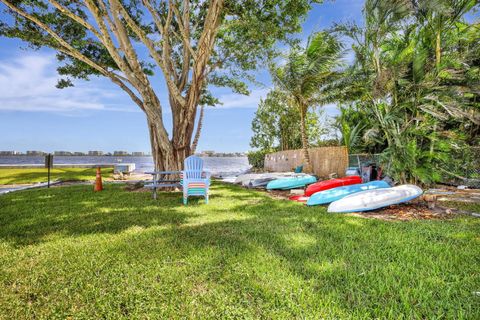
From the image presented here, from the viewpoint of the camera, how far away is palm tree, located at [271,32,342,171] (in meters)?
11.8

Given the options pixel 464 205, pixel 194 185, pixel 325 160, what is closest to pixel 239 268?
pixel 194 185

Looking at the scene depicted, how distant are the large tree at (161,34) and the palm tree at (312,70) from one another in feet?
7.76

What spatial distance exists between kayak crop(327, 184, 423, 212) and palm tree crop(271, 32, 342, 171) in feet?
24.8

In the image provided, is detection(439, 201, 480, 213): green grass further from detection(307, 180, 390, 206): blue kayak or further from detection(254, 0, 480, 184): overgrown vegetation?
detection(307, 180, 390, 206): blue kayak

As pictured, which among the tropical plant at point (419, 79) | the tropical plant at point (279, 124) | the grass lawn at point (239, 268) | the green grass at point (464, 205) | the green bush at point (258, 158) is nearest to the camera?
the grass lawn at point (239, 268)

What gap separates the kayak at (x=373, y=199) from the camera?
559 cm

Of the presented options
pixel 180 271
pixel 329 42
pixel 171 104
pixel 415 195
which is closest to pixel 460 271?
pixel 180 271

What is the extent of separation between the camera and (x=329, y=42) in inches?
455

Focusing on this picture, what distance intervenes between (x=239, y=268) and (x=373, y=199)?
4.25 meters

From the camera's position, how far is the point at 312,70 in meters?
12.0

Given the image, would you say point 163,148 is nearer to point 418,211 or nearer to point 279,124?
point 418,211

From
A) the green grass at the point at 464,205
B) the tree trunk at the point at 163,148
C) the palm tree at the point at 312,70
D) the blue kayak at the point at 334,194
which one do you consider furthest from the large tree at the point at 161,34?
the green grass at the point at 464,205

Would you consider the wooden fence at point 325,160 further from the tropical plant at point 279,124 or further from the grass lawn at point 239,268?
the grass lawn at point 239,268

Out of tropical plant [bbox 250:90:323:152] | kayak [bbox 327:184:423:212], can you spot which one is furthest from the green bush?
kayak [bbox 327:184:423:212]
